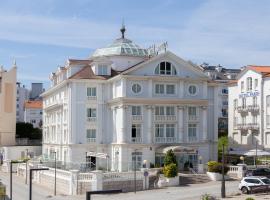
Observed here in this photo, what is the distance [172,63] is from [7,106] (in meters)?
44.4

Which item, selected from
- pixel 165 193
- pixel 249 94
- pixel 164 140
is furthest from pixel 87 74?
pixel 249 94

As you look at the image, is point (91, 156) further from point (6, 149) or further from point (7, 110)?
point (7, 110)

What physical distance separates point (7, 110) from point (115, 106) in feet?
133

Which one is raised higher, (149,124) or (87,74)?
(87,74)

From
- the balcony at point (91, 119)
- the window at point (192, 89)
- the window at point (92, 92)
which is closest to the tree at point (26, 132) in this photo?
the balcony at point (91, 119)

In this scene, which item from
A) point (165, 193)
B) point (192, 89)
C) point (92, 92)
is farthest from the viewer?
point (92, 92)

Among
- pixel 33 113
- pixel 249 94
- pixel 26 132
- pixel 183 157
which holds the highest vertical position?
pixel 249 94

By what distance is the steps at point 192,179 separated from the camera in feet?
177

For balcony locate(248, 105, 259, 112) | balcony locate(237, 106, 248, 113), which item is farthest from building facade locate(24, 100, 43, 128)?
balcony locate(248, 105, 259, 112)

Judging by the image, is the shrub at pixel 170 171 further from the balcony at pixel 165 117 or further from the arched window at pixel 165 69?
the arched window at pixel 165 69

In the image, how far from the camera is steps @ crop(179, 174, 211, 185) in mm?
54003

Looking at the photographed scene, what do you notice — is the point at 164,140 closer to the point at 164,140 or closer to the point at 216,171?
the point at 164,140

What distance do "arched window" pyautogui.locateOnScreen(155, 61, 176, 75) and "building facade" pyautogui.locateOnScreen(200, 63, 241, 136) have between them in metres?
40.7

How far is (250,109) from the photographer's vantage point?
253ft
